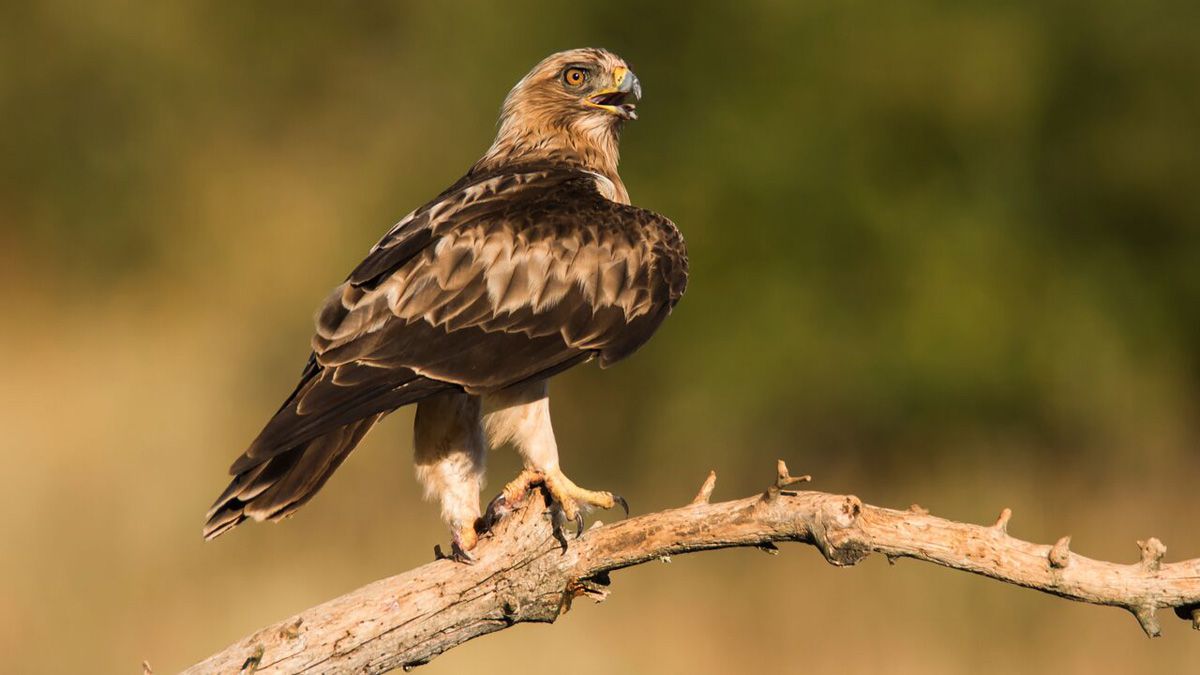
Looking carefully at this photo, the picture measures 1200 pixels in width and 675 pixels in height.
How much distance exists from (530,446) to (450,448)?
1.36ft

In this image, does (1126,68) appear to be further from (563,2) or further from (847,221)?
(563,2)

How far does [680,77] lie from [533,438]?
783cm

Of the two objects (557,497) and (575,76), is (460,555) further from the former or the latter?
(575,76)

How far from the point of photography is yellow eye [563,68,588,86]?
737 cm

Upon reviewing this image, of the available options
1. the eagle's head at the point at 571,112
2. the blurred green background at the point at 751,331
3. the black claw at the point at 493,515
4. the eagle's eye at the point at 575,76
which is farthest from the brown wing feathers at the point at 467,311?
the blurred green background at the point at 751,331

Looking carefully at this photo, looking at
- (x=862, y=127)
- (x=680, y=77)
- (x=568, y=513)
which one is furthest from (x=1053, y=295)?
(x=568, y=513)

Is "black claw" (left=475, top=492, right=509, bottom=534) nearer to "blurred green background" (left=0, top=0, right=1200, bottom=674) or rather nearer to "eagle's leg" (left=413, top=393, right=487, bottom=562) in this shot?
"eagle's leg" (left=413, top=393, right=487, bottom=562)

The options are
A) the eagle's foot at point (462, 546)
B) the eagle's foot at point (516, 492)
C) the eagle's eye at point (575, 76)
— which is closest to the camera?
the eagle's foot at point (462, 546)

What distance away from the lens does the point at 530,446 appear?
575cm

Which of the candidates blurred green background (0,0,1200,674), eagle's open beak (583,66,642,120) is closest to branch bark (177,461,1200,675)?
eagle's open beak (583,66,642,120)

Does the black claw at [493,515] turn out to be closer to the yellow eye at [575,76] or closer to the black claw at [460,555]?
the black claw at [460,555]

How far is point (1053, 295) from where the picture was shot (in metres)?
12.9

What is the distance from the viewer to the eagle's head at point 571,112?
721cm

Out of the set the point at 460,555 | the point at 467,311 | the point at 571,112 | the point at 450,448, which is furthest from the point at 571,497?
the point at 571,112
